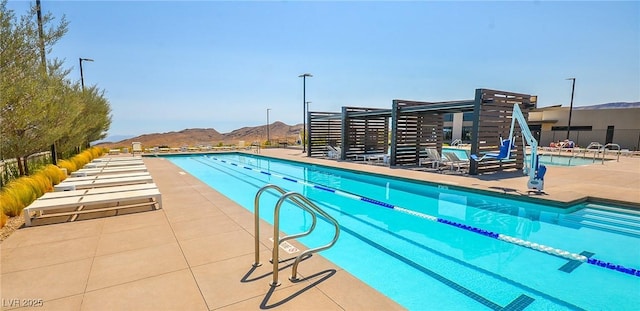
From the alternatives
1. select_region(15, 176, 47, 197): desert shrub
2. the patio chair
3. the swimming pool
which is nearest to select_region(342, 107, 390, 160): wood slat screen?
the patio chair

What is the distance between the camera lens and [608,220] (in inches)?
220

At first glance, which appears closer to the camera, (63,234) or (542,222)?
(63,234)

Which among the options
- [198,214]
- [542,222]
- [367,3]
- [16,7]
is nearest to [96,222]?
[198,214]

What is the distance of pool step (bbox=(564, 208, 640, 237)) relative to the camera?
5137mm

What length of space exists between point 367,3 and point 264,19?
4.24 meters

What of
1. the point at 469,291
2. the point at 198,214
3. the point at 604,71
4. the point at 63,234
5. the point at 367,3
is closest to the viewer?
the point at 469,291

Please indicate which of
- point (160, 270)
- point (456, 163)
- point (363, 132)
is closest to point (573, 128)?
point (363, 132)

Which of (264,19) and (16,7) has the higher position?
(264,19)

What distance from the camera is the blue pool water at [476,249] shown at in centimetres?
313

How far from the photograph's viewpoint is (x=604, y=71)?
1686 centimetres

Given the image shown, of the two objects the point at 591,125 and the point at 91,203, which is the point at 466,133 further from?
the point at 91,203

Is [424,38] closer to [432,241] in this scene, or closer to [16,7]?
[432,241]

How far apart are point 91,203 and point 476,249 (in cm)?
633

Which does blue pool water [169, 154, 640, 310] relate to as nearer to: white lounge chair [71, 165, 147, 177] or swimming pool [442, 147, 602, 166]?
white lounge chair [71, 165, 147, 177]
